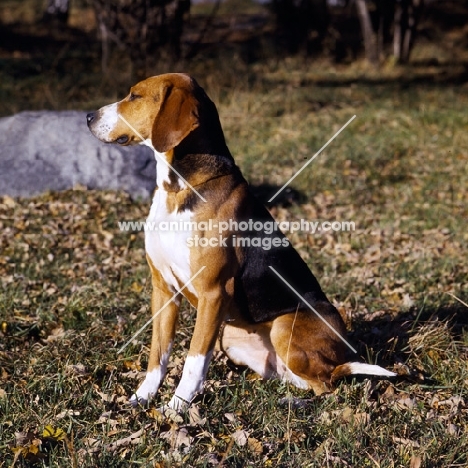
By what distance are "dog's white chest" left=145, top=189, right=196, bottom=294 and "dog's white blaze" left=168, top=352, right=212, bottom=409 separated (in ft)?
1.28

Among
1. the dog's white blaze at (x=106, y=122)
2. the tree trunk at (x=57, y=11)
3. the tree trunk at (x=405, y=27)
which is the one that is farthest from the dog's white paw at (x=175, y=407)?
the tree trunk at (x=57, y=11)

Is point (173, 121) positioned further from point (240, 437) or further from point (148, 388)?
point (240, 437)

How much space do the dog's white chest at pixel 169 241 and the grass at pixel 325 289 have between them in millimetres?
780

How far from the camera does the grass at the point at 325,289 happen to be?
385 cm

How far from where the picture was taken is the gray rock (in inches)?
340

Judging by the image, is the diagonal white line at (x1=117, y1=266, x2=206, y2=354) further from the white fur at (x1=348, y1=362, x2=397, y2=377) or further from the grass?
the white fur at (x1=348, y1=362, x2=397, y2=377)

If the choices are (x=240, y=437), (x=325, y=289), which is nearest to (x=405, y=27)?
(x=325, y=289)

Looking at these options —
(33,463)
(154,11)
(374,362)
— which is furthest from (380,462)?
(154,11)

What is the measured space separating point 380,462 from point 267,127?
9166 mm

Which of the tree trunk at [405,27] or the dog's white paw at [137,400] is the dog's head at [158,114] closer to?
the dog's white paw at [137,400]

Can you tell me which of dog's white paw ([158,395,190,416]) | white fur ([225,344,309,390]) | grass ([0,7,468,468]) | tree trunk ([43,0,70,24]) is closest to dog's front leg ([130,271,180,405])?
grass ([0,7,468,468])

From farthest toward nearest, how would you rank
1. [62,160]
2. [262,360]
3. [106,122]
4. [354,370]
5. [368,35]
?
[368,35] → [62,160] → [262,360] → [354,370] → [106,122]

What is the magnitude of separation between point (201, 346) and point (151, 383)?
562 mm

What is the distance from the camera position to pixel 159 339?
4.38 m
